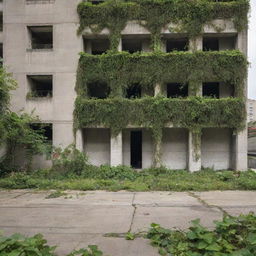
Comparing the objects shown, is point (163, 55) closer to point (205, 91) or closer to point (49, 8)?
point (205, 91)

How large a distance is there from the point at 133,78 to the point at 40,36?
6.88 metres

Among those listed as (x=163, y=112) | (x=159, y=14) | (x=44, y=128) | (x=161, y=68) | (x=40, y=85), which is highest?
(x=159, y=14)

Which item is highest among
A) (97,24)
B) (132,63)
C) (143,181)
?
(97,24)

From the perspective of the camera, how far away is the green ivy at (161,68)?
14000 millimetres

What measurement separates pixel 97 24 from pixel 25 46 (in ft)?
14.4

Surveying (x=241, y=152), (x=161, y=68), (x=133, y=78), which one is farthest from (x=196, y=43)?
(x=241, y=152)

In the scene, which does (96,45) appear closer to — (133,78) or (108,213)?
(133,78)

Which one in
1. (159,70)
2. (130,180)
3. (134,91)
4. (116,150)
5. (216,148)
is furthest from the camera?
(134,91)

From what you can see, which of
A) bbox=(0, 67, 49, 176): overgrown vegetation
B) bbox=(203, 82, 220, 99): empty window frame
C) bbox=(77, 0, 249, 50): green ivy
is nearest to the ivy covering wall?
bbox=(77, 0, 249, 50): green ivy

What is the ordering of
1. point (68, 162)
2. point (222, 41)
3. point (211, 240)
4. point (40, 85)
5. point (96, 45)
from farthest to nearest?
point (40, 85) → point (96, 45) → point (222, 41) → point (68, 162) → point (211, 240)

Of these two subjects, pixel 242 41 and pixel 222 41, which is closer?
pixel 242 41

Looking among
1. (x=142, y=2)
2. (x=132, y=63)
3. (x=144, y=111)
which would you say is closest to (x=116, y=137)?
(x=144, y=111)

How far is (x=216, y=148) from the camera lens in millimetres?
15375

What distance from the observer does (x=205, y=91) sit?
53.3 feet
